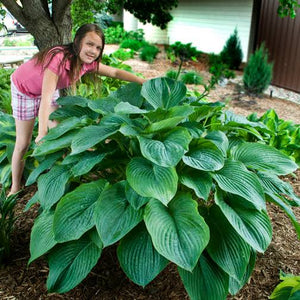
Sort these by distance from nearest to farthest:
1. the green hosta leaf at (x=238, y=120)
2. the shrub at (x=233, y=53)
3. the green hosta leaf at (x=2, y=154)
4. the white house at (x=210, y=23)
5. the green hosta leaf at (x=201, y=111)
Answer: the green hosta leaf at (x=201, y=111) → the green hosta leaf at (x=238, y=120) → the green hosta leaf at (x=2, y=154) → the shrub at (x=233, y=53) → the white house at (x=210, y=23)

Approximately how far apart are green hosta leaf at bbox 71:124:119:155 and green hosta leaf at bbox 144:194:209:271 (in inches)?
15.6

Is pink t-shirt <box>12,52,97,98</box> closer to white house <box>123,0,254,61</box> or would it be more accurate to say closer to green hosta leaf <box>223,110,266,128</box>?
green hosta leaf <box>223,110,266,128</box>

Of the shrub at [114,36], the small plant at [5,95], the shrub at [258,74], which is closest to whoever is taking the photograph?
the small plant at [5,95]

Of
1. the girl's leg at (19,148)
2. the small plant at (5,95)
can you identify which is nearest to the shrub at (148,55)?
the small plant at (5,95)

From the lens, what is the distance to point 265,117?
3.62 meters

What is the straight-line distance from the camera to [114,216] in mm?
1503

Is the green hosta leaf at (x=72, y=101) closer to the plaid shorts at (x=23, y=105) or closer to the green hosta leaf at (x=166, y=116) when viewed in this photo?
the plaid shorts at (x=23, y=105)

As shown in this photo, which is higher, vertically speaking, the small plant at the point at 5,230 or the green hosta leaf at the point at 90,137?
the green hosta leaf at the point at 90,137

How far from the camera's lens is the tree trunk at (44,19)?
2955 mm

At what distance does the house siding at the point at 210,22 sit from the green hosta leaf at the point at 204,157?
859cm

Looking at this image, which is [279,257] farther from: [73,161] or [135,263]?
[73,161]

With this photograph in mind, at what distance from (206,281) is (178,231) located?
0.29m

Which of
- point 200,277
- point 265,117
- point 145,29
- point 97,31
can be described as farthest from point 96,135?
point 145,29

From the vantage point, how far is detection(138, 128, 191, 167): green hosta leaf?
1.46 m
